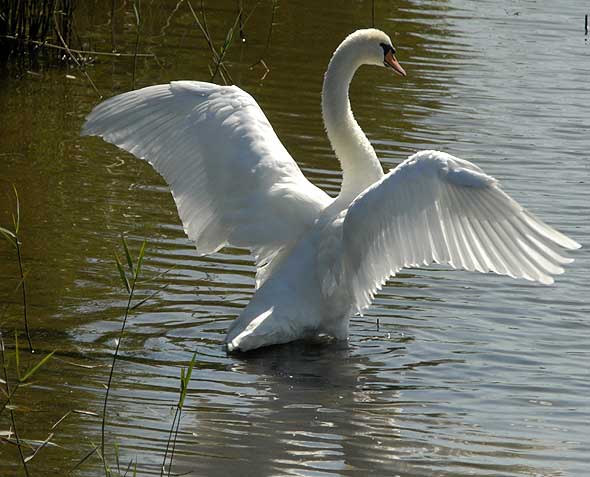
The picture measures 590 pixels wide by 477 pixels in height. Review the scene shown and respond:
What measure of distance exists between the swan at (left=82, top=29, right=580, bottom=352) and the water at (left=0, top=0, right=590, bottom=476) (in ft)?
1.08

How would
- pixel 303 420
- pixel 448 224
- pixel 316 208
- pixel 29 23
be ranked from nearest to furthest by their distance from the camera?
pixel 303 420, pixel 448 224, pixel 316 208, pixel 29 23

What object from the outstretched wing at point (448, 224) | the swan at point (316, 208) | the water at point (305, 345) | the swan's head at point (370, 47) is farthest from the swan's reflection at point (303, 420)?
the swan's head at point (370, 47)

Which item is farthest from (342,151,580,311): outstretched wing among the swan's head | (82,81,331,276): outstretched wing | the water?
the swan's head

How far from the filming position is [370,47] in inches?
322

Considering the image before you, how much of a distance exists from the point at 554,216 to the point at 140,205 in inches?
113

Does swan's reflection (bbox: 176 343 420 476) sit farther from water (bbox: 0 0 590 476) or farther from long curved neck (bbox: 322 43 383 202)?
long curved neck (bbox: 322 43 383 202)

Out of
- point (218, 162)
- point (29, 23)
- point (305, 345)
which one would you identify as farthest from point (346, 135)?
point (29, 23)

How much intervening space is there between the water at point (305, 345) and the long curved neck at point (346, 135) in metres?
0.78

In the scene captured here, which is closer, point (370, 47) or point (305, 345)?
point (305, 345)

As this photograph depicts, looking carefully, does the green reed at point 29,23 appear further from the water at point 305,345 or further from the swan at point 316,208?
the swan at point 316,208

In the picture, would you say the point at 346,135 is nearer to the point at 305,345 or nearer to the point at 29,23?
the point at 305,345

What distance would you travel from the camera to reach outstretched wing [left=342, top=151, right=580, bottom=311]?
6.36 m

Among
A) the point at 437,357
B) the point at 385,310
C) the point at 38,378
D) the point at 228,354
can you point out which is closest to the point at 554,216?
the point at 385,310

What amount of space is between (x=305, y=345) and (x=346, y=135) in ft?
4.35
